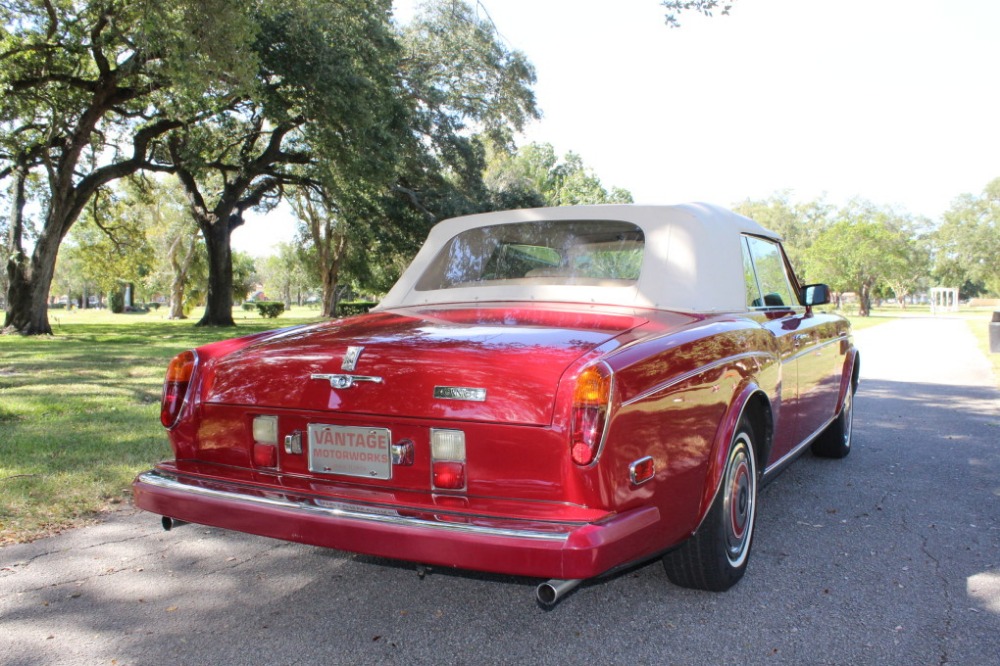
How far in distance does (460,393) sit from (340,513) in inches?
21.8

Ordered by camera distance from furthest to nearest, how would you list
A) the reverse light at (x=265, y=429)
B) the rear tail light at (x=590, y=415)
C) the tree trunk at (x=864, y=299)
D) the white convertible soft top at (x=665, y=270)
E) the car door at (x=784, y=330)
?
the tree trunk at (x=864, y=299), the car door at (x=784, y=330), the white convertible soft top at (x=665, y=270), the reverse light at (x=265, y=429), the rear tail light at (x=590, y=415)

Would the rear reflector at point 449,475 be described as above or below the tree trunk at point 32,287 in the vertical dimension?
below

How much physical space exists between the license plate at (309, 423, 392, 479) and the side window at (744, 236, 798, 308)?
2254mm

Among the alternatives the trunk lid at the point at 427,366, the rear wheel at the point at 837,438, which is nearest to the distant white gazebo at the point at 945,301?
the rear wheel at the point at 837,438

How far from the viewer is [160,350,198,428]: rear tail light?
3.11m

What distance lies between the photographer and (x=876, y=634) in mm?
2730

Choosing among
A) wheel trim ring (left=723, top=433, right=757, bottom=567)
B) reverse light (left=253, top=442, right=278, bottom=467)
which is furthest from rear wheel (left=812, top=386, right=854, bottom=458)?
reverse light (left=253, top=442, right=278, bottom=467)

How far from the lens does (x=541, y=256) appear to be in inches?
154

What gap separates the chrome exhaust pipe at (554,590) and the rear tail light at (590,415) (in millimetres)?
359

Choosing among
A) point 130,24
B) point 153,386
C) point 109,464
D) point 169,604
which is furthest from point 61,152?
point 169,604

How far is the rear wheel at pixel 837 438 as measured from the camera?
552cm

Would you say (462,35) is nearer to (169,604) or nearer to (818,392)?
(818,392)

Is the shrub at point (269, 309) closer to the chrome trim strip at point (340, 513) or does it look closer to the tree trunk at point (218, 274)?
the tree trunk at point (218, 274)

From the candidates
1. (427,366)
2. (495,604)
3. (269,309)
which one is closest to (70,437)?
(495,604)
